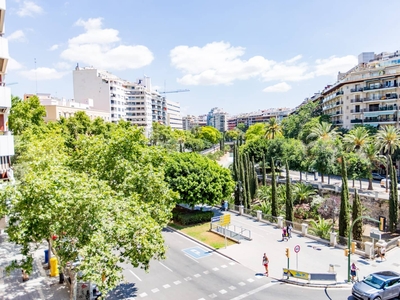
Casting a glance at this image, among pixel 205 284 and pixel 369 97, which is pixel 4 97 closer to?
pixel 205 284

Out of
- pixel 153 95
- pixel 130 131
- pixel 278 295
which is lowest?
pixel 278 295

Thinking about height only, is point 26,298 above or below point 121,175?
below

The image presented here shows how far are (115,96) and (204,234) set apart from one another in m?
76.9

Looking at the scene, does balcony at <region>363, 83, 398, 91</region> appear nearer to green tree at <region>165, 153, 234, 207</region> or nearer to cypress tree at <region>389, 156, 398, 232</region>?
cypress tree at <region>389, 156, 398, 232</region>

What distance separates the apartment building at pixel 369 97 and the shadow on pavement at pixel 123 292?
5716cm

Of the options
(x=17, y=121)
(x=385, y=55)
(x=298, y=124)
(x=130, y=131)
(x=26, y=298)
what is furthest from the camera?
(x=385, y=55)

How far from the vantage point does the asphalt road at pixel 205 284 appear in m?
18.3

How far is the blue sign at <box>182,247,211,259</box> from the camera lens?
25.0 meters

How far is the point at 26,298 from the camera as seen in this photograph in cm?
1722

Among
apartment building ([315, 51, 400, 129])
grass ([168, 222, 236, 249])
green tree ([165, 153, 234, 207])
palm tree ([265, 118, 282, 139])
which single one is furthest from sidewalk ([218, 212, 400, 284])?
apartment building ([315, 51, 400, 129])

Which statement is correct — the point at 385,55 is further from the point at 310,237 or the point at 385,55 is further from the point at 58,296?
the point at 58,296

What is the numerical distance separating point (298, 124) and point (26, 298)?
69.4m

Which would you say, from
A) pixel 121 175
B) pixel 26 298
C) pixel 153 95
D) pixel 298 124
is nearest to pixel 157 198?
pixel 121 175

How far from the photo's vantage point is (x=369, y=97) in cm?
6234
